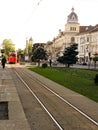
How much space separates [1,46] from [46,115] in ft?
616

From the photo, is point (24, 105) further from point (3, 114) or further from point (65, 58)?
point (65, 58)

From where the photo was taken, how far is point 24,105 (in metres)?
16.4

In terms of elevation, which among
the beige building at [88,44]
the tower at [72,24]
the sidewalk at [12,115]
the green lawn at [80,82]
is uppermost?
the tower at [72,24]

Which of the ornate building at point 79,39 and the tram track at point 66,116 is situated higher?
the ornate building at point 79,39

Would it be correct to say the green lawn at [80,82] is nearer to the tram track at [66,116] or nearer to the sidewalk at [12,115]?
the tram track at [66,116]

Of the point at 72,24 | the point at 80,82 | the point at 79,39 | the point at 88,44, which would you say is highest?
the point at 72,24

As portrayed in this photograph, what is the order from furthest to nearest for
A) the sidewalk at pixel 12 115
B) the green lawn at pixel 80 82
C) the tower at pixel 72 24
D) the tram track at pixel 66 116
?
the tower at pixel 72 24 < the green lawn at pixel 80 82 < the tram track at pixel 66 116 < the sidewalk at pixel 12 115

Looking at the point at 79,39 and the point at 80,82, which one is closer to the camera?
the point at 80,82

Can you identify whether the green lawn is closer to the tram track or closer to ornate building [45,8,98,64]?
the tram track

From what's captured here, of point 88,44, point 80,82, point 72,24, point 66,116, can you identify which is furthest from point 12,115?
point 72,24

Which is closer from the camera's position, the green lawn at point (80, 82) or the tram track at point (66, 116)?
the tram track at point (66, 116)

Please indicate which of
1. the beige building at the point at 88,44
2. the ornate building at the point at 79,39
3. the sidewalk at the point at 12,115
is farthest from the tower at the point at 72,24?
the sidewalk at the point at 12,115

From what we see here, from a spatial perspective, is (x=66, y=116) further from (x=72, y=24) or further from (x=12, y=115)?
(x=72, y=24)

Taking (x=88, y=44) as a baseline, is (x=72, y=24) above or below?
above
